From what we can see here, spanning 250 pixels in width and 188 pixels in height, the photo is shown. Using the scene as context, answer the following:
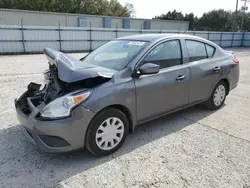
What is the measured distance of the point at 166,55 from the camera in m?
3.51

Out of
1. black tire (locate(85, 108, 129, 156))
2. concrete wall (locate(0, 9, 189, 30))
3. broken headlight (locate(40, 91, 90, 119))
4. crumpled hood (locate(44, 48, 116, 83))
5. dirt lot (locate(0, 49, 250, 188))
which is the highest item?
concrete wall (locate(0, 9, 189, 30))

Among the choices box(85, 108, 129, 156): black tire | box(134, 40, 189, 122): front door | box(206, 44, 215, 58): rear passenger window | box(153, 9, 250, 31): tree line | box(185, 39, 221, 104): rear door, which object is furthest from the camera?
box(153, 9, 250, 31): tree line

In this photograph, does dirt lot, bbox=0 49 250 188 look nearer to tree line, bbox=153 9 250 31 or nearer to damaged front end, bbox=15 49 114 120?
damaged front end, bbox=15 49 114 120

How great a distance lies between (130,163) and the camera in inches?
108

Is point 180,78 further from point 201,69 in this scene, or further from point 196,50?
point 196,50

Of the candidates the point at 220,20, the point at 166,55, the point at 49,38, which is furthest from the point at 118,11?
the point at 166,55

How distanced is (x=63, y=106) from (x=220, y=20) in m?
47.6

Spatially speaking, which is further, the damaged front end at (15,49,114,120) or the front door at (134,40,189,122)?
the front door at (134,40,189,122)

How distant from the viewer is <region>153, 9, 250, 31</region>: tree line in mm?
41094

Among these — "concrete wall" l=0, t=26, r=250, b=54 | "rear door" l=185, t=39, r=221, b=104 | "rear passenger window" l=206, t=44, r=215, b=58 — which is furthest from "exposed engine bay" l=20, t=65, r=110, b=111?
"concrete wall" l=0, t=26, r=250, b=54

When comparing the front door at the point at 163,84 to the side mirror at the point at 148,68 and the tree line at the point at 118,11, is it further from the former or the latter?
the tree line at the point at 118,11

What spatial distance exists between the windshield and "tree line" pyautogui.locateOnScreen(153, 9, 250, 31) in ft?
136

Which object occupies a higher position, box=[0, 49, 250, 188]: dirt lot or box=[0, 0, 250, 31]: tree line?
box=[0, 0, 250, 31]: tree line

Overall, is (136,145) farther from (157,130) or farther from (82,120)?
(82,120)
